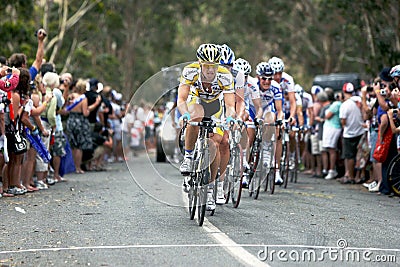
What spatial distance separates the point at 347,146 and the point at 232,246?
34.1 ft

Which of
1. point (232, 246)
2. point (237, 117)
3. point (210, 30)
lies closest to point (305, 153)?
point (237, 117)

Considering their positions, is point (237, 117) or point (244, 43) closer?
point (237, 117)

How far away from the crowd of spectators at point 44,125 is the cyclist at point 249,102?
1616 mm

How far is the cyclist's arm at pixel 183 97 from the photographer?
1023cm

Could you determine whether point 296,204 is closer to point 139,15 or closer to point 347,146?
point 347,146

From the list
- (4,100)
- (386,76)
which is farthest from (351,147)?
(4,100)

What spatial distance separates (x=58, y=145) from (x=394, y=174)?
6.55 metres

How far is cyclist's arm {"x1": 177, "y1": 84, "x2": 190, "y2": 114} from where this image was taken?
10234 millimetres

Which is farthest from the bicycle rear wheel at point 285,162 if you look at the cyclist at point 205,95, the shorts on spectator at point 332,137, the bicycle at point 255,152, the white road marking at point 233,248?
the white road marking at point 233,248

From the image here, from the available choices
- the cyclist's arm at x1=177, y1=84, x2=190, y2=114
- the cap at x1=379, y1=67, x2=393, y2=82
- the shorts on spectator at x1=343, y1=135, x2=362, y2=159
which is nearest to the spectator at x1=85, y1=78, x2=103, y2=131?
the shorts on spectator at x1=343, y1=135, x2=362, y2=159

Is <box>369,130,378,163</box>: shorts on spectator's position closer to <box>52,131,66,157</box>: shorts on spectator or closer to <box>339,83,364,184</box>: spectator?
<box>339,83,364,184</box>: spectator

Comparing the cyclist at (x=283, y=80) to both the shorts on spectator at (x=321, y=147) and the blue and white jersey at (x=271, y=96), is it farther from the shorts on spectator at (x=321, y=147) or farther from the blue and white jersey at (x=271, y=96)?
the shorts on spectator at (x=321, y=147)

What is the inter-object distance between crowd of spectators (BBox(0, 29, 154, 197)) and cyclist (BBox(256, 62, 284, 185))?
6.63ft

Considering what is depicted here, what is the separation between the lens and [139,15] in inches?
1925
